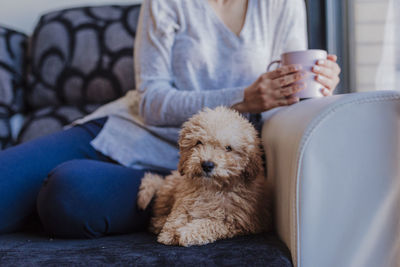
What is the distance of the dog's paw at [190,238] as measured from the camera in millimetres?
645

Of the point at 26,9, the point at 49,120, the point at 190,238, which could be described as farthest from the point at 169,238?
the point at 26,9

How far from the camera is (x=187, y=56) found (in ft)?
3.56

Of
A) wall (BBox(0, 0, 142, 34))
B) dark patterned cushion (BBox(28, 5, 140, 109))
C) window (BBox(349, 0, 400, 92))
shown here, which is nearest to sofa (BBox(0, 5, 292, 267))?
dark patterned cushion (BBox(28, 5, 140, 109))

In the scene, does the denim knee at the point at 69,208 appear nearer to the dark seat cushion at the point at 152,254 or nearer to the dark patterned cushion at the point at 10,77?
the dark seat cushion at the point at 152,254

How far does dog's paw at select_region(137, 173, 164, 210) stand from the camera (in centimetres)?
84

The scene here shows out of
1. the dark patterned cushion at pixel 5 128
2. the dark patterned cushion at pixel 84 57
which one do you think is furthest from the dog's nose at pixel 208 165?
the dark patterned cushion at pixel 5 128

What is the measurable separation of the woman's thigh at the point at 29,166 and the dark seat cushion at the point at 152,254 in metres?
0.18

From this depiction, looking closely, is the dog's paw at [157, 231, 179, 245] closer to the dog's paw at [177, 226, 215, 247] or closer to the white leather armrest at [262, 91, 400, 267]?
the dog's paw at [177, 226, 215, 247]

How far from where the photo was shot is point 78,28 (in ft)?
5.02

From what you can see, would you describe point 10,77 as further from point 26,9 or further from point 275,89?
point 275,89

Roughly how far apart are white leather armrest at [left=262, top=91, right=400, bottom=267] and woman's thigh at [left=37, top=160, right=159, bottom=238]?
401 mm

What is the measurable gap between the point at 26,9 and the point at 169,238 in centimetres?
165

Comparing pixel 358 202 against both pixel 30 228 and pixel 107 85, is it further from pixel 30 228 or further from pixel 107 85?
pixel 107 85

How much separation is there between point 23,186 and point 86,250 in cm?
36
